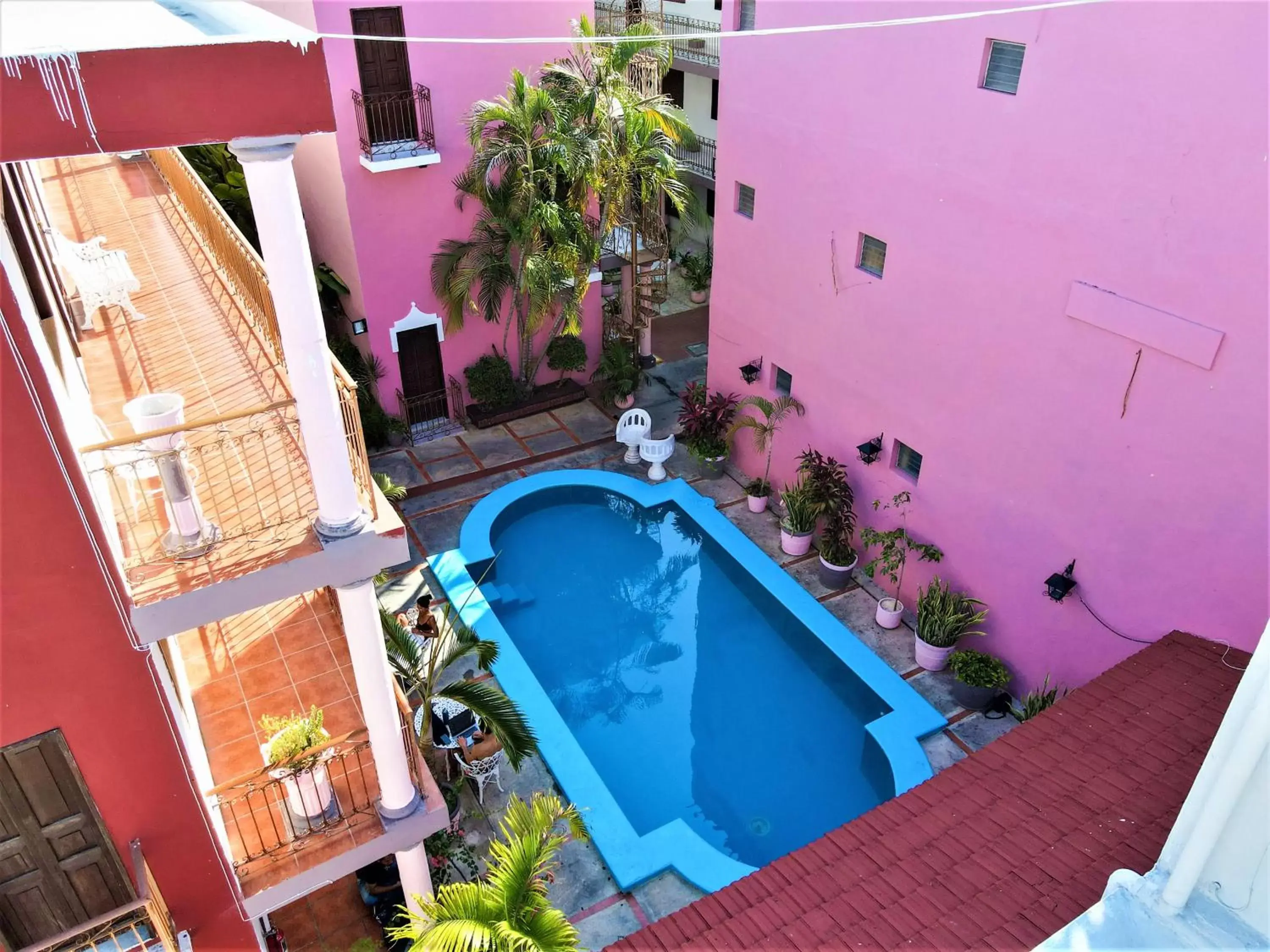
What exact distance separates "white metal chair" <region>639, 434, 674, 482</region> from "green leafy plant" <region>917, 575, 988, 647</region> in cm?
539

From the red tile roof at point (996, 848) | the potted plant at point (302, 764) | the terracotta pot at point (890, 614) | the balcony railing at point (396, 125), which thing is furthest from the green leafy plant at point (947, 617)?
the balcony railing at point (396, 125)

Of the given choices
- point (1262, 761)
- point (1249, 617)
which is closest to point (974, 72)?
point (1249, 617)

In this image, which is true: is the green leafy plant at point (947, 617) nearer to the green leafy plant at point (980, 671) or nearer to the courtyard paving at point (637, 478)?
the green leafy plant at point (980, 671)

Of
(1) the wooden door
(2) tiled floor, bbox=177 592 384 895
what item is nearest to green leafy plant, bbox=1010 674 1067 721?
(2) tiled floor, bbox=177 592 384 895

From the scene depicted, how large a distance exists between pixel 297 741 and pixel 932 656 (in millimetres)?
8475

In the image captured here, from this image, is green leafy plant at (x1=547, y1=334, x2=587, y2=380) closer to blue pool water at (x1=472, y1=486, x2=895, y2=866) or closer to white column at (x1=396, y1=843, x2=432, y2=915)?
blue pool water at (x1=472, y1=486, x2=895, y2=866)

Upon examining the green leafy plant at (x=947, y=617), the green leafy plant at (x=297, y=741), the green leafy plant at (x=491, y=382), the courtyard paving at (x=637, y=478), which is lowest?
the courtyard paving at (x=637, y=478)

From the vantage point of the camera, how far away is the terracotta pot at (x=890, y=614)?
13.3 meters

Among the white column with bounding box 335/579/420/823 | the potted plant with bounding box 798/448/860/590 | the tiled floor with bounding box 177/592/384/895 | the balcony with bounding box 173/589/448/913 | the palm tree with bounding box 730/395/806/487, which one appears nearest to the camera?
the white column with bounding box 335/579/420/823

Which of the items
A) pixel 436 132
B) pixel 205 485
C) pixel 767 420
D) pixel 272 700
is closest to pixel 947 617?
pixel 767 420

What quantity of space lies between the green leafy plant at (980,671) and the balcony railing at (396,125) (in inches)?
434

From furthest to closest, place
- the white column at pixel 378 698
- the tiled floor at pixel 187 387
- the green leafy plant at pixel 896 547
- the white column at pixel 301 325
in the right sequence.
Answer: the green leafy plant at pixel 896 547, the white column at pixel 378 698, the tiled floor at pixel 187 387, the white column at pixel 301 325

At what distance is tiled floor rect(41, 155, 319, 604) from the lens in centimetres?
607

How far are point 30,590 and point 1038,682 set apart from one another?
10895 millimetres
